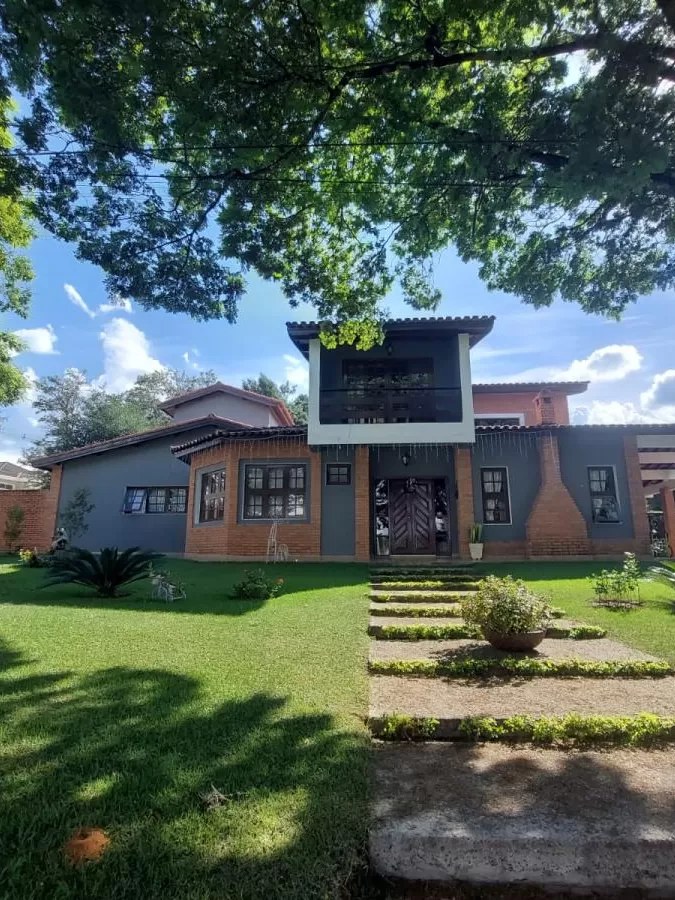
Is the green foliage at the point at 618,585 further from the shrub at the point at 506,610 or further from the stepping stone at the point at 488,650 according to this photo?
the shrub at the point at 506,610

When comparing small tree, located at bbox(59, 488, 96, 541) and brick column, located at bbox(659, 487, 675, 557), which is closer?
small tree, located at bbox(59, 488, 96, 541)

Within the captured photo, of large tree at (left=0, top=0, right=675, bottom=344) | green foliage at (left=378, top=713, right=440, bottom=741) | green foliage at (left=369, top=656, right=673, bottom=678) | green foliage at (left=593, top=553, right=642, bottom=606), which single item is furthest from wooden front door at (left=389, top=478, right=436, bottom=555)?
green foliage at (left=378, top=713, right=440, bottom=741)

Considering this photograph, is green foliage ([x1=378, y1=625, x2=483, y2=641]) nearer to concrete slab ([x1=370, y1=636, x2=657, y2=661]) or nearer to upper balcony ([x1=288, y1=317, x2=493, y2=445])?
concrete slab ([x1=370, y1=636, x2=657, y2=661])

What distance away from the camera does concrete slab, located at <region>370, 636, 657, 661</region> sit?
4738 millimetres

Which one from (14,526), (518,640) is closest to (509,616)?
(518,640)

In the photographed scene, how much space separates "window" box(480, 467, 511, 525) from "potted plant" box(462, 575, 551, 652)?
9.20 metres

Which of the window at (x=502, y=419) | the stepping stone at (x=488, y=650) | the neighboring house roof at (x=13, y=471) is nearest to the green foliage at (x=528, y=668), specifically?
the stepping stone at (x=488, y=650)

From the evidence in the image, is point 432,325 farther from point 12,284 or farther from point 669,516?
point 12,284

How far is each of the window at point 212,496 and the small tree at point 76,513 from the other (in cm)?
497

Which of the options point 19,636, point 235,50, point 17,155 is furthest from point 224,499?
point 235,50

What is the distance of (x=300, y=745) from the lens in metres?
2.73

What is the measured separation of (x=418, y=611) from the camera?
277 inches

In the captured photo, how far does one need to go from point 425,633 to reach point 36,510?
56.6 feet

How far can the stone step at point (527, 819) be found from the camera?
6.04 ft
